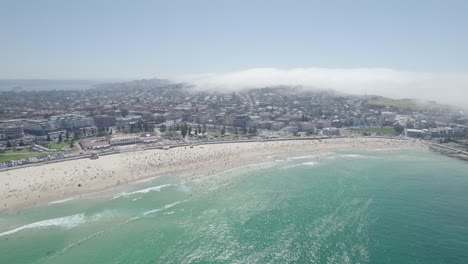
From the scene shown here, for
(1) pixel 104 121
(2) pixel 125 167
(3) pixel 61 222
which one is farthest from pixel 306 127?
(3) pixel 61 222

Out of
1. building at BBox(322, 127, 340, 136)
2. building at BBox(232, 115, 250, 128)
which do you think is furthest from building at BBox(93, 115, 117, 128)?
building at BBox(322, 127, 340, 136)

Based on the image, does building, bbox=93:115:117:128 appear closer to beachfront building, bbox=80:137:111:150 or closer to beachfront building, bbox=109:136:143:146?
beachfront building, bbox=80:137:111:150

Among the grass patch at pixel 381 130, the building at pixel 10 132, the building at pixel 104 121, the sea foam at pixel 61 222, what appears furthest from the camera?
the building at pixel 104 121

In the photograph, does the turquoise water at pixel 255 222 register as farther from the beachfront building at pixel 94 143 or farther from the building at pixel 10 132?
the building at pixel 10 132

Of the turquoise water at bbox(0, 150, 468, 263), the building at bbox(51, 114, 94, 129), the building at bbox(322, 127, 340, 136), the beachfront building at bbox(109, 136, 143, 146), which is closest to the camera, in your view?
the turquoise water at bbox(0, 150, 468, 263)

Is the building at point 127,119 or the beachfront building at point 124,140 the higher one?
the beachfront building at point 124,140

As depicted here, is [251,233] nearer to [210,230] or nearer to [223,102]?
[210,230]

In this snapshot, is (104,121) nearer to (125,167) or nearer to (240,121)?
(240,121)

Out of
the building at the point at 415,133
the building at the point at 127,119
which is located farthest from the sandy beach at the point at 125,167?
the building at the point at 127,119
